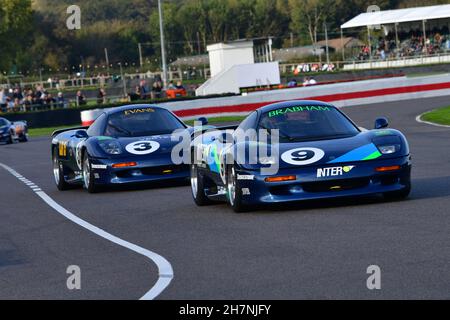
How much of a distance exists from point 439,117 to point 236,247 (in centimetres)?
2016

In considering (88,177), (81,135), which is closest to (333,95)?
(81,135)

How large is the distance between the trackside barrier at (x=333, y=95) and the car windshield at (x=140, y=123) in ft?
73.3

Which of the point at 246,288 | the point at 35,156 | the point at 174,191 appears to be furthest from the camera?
the point at 35,156

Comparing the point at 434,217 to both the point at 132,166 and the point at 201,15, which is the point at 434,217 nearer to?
the point at 132,166

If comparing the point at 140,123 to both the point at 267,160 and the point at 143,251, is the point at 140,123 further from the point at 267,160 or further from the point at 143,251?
the point at 143,251

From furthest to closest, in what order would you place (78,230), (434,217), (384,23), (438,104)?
(384,23) < (438,104) < (78,230) < (434,217)

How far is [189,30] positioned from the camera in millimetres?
117438

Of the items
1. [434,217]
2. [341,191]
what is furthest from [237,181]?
[434,217]

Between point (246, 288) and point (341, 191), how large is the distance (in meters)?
4.35

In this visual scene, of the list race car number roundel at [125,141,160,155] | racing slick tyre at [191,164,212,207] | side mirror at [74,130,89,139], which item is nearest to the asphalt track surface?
racing slick tyre at [191,164,212,207]

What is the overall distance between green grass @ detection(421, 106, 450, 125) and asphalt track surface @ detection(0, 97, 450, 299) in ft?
42.9

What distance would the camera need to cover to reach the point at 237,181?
449 inches

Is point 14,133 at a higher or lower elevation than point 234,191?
lower

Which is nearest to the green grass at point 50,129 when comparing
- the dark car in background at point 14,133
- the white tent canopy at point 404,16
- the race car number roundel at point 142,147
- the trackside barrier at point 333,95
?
the trackside barrier at point 333,95
